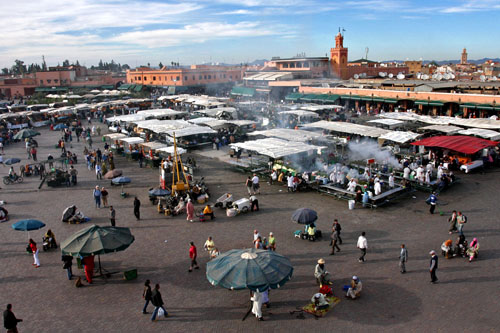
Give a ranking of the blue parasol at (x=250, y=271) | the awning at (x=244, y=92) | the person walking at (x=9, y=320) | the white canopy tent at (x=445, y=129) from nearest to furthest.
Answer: the person walking at (x=9, y=320) → the blue parasol at (x=250, y=271) → the white canopy tent at (x=445, y=129) → the awning at (x=244, y=92)

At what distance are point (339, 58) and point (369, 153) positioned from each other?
42.1 m

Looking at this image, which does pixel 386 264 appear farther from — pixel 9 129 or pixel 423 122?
pixel 9 129

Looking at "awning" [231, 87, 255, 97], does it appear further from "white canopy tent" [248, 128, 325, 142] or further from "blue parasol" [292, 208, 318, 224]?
"blue parasol" [292, 208, 318, 224]

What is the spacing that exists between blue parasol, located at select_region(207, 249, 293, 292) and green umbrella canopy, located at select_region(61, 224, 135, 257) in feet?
9.68

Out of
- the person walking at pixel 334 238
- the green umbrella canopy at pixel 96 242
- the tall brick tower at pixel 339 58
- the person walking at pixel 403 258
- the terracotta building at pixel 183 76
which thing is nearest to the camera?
the green umbrella canopy at pixel 96 242

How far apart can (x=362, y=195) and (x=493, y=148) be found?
1207 cm

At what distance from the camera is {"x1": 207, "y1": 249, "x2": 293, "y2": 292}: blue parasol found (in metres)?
8.15

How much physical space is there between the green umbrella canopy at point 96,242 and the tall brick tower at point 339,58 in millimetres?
58406

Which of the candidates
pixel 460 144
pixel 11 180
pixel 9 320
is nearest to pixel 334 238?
pixel 9 320

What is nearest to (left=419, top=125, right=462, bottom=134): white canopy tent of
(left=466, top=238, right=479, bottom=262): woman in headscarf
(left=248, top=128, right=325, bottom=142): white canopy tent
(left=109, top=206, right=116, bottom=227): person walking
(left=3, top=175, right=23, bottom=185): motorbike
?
(left=248, top=128, right=325, bottom=142): white canopy tent

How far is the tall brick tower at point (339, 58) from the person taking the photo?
62188 millimetres

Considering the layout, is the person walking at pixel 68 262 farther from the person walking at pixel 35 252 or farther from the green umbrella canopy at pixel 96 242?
the person walking at pixel 35 252

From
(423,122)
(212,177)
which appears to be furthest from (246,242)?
(423,122)

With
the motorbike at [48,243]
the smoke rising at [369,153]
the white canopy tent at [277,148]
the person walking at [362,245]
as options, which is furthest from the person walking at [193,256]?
the smoke rising at [369,153]
